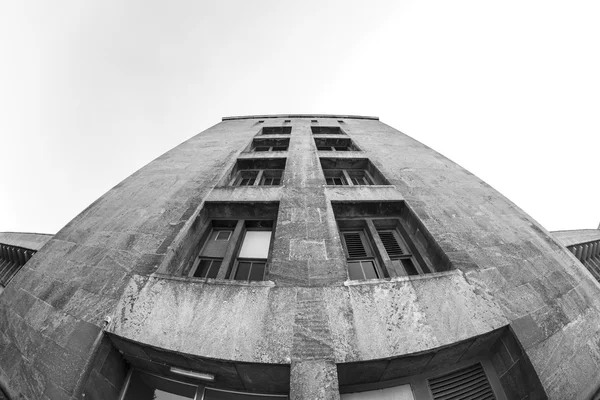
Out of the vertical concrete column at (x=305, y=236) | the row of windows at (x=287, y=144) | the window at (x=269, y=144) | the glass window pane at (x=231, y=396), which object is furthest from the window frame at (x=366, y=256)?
the window at (x=269, y=144)

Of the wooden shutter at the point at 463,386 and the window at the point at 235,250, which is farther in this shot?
the window at the point at 235,250

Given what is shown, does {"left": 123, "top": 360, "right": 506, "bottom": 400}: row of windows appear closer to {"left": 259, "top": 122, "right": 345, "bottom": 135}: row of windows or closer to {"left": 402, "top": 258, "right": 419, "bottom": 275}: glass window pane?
{"left": 402, "top": 258, "right": 419, "bottom": 275}: glass window pane

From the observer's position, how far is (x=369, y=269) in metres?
6.24

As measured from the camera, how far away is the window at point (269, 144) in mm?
13516

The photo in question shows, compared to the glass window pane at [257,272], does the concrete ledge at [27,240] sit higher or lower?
higher

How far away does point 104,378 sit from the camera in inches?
155

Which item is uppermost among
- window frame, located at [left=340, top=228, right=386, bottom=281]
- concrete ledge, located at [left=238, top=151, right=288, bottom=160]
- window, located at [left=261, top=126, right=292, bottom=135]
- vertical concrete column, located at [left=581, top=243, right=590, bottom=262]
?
window, located at [left=261, top=126, right=292, bottom=135]

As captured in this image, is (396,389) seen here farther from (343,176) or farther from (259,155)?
(259,155)

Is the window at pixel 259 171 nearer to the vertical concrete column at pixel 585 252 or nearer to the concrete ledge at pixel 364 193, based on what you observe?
the concrete ledge at pixel 364 193

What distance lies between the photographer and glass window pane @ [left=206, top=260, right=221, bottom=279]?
6.04m

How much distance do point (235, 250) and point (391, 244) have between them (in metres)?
5.29

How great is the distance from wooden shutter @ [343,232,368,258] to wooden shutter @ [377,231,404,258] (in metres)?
0.73

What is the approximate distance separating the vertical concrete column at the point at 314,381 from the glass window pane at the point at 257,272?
286 centimetres

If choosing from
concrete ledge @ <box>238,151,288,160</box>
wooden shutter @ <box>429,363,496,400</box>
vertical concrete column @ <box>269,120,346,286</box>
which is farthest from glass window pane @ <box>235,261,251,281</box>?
concrete ledge @ <box>238,151,288,160</box>
